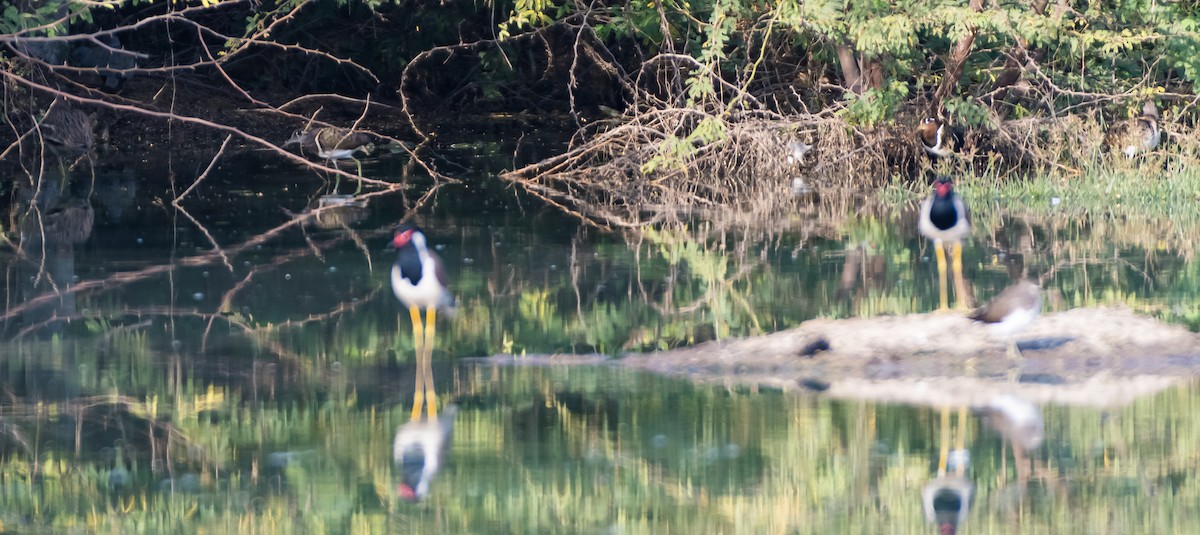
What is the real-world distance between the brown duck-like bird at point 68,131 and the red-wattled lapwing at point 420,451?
17576 millimetres

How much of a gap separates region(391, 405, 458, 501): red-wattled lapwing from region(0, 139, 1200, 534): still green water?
69mm

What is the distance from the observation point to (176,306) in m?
11.8

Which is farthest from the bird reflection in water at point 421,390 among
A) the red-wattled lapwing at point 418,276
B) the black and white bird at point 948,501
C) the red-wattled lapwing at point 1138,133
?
the red-wattled lapwing at point 1138,133

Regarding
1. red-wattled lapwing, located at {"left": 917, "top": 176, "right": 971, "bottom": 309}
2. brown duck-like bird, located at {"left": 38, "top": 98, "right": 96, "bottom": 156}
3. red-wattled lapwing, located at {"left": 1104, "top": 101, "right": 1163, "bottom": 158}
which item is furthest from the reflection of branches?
brown duck-like bird, located at {"left": 38, "top": 98, "right": 96, "bottom": 156}

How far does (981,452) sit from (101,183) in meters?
15.9

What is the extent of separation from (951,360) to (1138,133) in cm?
1100

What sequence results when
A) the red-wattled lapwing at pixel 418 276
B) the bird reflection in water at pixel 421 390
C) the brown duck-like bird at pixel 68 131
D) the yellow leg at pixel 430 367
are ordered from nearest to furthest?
1. the bird reflection in water at pixel 421 390
2. the yellow leg at pixel 430 367
3. the red-wattled lapwing at pixel 418 276
4. the brown duck-like bird at pixel 68 131

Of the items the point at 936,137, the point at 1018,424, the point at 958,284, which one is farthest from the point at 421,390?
the point at 936,137

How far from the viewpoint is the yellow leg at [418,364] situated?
8645 mm

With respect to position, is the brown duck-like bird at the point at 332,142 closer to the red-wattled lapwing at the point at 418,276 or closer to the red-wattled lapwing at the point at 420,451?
the red-wattled lapwing at the point at 418,276

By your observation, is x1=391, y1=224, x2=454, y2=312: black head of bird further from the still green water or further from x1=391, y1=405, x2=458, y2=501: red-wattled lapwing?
x1=391, y1=405, x2=458, y2=501: red-wattled lapwing

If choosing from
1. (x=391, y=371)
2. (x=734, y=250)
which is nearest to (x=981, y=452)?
(x=391, y=371)

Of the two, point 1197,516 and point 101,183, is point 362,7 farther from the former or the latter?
point 1197,516

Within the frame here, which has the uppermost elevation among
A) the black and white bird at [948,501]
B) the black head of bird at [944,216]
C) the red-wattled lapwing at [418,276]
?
the black head of bird at [944,216]
